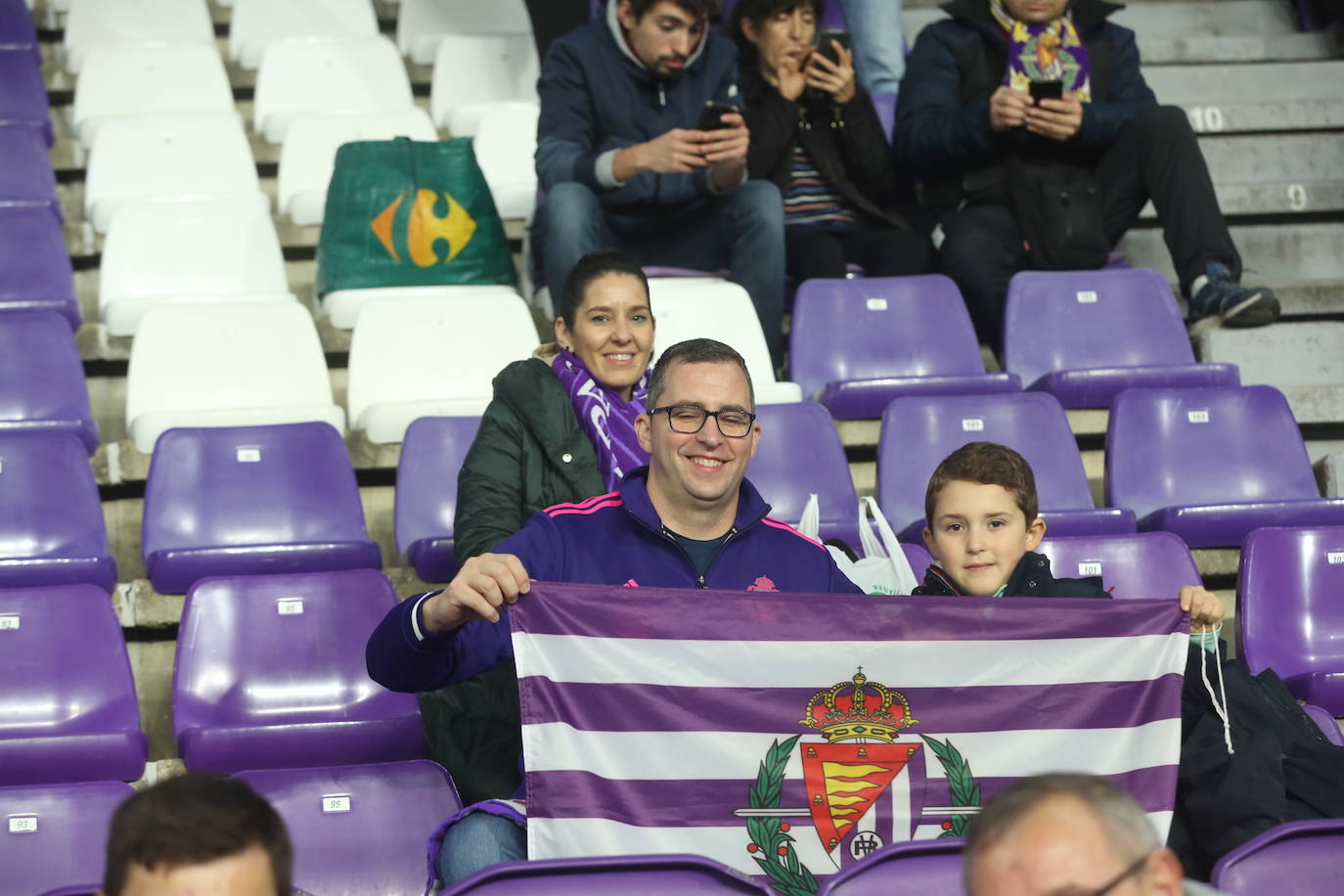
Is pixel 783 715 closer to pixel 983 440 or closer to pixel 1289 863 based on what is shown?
pixel 1289 863

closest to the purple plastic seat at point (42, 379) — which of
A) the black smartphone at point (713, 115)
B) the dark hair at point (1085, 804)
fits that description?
the black smartphone at point (713, 115)

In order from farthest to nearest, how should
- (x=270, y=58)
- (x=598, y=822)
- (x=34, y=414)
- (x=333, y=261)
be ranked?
(x=270, y=58) < (x=333, y=261) < (x=34, y=414) < (x=598, y=822)

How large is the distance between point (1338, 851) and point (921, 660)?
665mm

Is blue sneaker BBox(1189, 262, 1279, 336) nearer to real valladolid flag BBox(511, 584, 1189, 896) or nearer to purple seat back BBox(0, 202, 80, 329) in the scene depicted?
real valladolid flag BBox(511, 584, 1189, 896)

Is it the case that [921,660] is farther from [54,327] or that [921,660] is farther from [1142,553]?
[54,327]

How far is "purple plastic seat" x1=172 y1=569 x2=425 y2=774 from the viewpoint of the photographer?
3.54 m

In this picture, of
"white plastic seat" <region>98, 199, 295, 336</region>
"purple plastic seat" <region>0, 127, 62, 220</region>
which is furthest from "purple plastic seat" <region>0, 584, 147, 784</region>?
"purple plastic seat" <region>0, 127, 62, 220</region>

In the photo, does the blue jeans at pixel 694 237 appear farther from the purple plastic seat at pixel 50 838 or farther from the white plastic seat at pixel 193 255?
the purple plastic seat at pixel 50 838

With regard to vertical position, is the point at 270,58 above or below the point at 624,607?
above

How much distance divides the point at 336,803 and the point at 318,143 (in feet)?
10.8

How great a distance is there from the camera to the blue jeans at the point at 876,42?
6531mm

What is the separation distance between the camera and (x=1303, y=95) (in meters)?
6.72

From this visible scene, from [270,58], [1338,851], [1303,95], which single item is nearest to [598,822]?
[1338,851]

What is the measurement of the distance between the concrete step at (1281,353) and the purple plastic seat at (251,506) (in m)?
2.61
